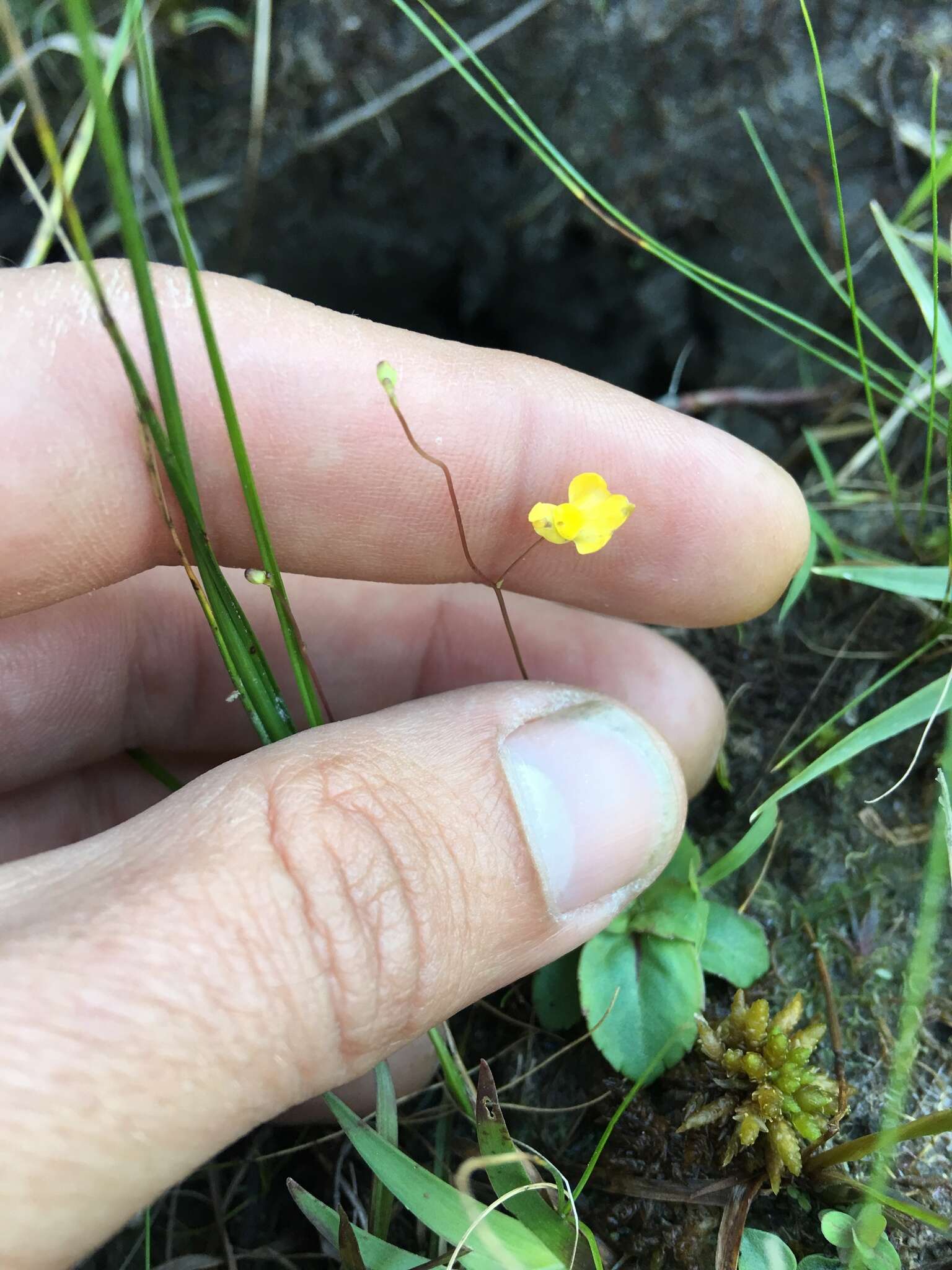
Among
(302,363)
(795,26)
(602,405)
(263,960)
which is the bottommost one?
(263,960)

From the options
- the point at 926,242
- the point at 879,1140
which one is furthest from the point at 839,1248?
the point at 926,242

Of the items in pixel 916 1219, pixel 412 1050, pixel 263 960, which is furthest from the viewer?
pixel 412 1050

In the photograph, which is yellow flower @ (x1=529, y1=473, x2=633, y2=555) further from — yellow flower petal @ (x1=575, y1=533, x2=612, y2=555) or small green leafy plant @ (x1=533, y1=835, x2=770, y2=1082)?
small green leafy plant @ (x1=533, y1=835, x2=770, y2=1082)

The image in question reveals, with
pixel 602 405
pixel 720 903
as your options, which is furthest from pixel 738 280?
pixel 720 903

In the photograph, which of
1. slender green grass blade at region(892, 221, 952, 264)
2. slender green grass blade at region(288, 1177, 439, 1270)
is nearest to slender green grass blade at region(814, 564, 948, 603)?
slender green grass blade at region(892, 221, 952, 264)

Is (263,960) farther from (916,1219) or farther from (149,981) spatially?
(916,1219)

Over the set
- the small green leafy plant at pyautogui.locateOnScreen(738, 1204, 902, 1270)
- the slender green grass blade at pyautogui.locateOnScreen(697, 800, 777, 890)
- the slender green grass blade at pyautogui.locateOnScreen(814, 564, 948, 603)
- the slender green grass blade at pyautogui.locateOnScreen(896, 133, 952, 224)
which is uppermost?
the slender green grass blade at pyautogui.locateOnScreen(896, 133, 952, 224)

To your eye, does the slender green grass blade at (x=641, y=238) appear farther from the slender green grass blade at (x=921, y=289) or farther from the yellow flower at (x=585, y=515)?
the yellow flower at (x=585, y=515)

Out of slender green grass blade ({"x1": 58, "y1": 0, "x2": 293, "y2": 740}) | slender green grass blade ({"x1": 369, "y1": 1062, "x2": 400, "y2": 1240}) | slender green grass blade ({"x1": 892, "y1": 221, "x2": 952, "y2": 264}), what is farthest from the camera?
slender green grass blade ({"x1": 892, "y1": 221, "x2": 952, "y2": 264})
